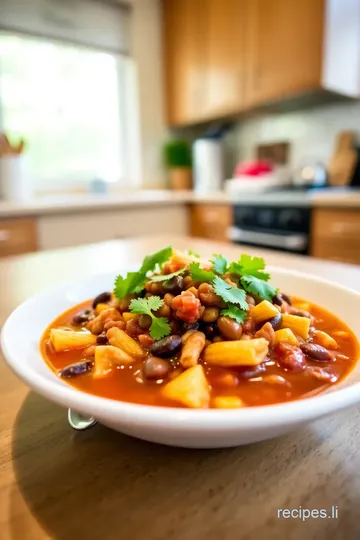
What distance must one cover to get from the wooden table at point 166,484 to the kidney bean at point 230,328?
0.47 ft

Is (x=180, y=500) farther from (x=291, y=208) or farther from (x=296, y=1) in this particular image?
(x=296, y=1)

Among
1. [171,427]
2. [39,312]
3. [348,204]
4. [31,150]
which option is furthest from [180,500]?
[31,150]

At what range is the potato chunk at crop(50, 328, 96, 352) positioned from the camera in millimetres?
607

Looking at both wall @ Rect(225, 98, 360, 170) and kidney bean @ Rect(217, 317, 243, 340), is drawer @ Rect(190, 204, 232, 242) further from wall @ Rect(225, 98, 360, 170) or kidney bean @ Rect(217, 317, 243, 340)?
kidney bean @ Rect(217, 317, 243, 340)

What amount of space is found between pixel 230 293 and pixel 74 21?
3.59 metres

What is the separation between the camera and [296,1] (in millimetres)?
2662

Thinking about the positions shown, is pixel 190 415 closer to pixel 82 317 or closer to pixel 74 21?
pixel 82 317

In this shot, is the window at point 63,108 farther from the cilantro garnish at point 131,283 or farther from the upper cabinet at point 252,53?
the cilantro garnish at point 131,283

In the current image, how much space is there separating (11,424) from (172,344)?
25 cm

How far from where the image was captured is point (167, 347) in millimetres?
541

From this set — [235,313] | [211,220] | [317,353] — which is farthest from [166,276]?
[211,220]

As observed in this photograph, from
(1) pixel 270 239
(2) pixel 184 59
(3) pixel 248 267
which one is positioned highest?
(2) pixel 184 59

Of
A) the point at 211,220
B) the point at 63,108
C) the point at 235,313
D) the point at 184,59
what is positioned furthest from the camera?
the point at 184,59

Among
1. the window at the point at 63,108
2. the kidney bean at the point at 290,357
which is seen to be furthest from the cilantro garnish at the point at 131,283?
the window at the point at 63,108
